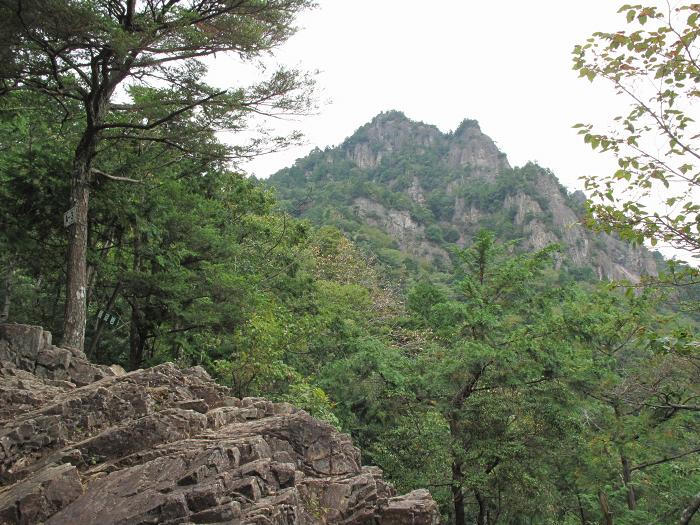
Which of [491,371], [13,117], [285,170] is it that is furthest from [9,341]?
[285,170]

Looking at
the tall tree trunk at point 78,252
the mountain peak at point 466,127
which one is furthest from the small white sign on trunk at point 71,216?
the mountain peak at point 466,127

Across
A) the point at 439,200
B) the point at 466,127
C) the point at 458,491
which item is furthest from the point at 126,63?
the point at 466,127

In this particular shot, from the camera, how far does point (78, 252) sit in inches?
376

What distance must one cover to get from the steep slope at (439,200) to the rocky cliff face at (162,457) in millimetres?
49651

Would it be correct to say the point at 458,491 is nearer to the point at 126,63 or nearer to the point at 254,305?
the point at 254,305

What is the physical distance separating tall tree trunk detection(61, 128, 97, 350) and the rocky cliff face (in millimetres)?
1477

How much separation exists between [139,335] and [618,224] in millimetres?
11825

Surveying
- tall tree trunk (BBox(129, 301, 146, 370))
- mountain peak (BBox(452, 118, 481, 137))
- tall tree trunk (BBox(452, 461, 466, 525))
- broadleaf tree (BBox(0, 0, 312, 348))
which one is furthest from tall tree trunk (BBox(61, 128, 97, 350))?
mountain peak (BBox(452, 118, 481, 137))

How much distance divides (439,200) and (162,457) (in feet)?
374

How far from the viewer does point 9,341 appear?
25.0ft

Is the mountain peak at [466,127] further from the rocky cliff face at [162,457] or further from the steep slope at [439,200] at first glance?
the rocky cliff face at [162,457]

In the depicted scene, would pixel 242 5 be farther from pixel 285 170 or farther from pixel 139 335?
pixel 285 170

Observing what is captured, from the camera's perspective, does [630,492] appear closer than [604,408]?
No

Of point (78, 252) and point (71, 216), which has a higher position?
point (71, 216)
